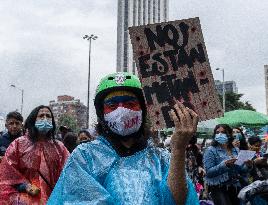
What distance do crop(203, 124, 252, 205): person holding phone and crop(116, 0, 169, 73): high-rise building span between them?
9182 centimetres

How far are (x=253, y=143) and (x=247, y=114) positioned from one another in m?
9.60

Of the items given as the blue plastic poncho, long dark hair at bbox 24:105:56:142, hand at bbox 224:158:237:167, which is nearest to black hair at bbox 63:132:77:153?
long dark hair at bbox 24:105:56:142

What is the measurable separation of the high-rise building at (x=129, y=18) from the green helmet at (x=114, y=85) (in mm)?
95660

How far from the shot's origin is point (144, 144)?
2.71 metres

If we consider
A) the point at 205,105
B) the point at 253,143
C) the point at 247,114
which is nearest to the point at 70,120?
the point at 247,114

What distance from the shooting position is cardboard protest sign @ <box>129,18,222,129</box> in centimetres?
315

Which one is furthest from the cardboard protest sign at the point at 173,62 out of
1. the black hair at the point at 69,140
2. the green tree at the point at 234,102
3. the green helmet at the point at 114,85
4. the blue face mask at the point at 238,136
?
the green tree at the point at 234,102

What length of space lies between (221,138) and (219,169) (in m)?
0.44

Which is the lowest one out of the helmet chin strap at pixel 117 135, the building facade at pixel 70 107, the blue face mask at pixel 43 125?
the helmet chin strap at pixel 117 135

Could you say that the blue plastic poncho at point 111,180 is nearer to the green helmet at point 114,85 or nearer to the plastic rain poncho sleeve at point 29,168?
the green helmet at point 114,85

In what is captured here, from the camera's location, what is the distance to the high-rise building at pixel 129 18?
101 meters

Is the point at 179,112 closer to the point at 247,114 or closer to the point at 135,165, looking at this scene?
the point at 135,165

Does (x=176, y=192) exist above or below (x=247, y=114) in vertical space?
below

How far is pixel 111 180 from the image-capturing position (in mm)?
2486
